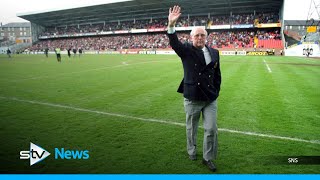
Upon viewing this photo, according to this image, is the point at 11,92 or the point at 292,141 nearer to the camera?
the point at 292,141

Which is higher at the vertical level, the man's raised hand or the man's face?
the man's raised hand

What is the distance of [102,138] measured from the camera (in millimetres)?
5520

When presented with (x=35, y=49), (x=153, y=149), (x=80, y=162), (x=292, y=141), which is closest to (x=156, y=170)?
(x=153, y=149)

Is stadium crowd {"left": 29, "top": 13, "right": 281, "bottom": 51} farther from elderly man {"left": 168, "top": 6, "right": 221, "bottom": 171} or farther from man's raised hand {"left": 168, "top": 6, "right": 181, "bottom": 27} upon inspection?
man's raised hand {"left": 168, "top": 6, "right": 181, "bottom": 27}

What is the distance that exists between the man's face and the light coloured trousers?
0.97m

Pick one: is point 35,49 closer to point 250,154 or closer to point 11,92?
point 11,92

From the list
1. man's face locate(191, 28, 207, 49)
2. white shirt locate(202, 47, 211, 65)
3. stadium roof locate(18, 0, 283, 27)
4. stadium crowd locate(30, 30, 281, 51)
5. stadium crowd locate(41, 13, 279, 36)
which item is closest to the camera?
man's face locate(191, 28, 207, 49)

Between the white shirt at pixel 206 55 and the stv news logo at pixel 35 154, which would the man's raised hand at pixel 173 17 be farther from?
the stv news logo at pixel 35 154

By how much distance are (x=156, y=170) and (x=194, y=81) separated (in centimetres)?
159

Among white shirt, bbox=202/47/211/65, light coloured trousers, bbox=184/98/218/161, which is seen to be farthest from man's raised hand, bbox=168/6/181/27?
light coloured trousers, bbox=184/98/218/161

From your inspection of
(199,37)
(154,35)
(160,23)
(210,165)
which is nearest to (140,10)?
(160,23)

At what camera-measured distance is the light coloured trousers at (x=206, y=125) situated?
14.0 ft

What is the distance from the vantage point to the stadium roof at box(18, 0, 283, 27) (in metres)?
52.6

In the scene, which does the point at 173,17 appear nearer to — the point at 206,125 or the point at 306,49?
the point at 206,125
